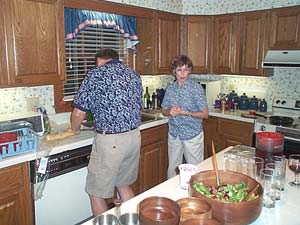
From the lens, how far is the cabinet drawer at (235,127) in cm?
338

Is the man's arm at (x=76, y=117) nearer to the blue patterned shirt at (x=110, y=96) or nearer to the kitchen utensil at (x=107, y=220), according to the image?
the blue patterned shirt at (x=110, y=96)

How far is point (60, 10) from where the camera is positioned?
240 centimetres

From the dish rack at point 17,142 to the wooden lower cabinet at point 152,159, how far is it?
45.6 inches

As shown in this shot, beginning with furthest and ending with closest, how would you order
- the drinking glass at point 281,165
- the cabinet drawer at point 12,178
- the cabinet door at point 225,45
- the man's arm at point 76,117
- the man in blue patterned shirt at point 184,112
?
the cabinet door at point 225,45
the man in blue patterned shirt at point 184,112
the man's arm at point 76,117
the cabinet drawer at point 12,178
the drinking glass at point 281,165

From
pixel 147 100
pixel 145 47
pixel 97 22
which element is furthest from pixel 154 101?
pixel 97 22

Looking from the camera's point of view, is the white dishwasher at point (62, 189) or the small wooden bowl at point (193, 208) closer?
the small wooden bowl at point (193, 208)

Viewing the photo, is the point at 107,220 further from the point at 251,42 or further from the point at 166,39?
the point at 251,42

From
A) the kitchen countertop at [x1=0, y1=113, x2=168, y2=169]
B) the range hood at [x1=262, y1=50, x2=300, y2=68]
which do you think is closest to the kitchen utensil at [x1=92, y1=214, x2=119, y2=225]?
the kitchen countertop at [x1=0, y1=113, x2=168, y2=169]

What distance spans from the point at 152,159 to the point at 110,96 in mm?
1240

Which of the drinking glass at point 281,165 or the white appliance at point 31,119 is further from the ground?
the white appliance at point 31,119

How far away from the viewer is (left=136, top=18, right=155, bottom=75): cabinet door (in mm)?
3402

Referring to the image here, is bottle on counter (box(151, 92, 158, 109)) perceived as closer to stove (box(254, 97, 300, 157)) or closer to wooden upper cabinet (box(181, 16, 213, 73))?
wooden upper cabinet (box(181, 16, 213, 73))

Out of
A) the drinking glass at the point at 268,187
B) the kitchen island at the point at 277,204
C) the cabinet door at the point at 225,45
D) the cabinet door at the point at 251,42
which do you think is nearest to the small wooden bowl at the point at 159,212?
the kitchen island at the point at 277,204

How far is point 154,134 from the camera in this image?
3170 millimetres
